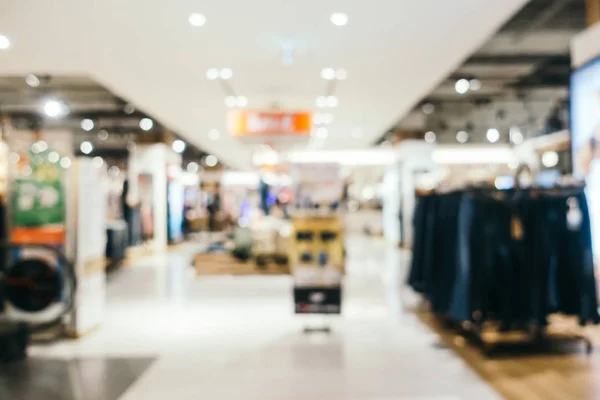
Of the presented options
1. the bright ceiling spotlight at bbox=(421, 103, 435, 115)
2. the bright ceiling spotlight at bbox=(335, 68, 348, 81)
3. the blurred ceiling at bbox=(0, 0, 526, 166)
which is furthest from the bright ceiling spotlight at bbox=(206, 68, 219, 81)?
the bright ceiling spotlight at bbox=(421, 103, 435, 115)

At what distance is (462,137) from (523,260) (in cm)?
1646

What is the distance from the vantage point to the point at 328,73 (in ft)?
27.3

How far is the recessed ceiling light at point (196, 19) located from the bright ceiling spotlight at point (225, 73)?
6.85 ft

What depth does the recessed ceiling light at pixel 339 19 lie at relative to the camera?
5777 millimetres

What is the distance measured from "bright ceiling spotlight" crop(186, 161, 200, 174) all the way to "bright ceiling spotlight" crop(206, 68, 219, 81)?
21.3 metres

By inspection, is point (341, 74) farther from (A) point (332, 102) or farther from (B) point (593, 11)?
(B) point (593, 11)

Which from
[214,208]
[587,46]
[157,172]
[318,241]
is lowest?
[318,241]

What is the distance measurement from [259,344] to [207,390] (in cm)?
127

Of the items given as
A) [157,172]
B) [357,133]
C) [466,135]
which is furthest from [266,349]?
[466,135]

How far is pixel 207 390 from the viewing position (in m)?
3.89

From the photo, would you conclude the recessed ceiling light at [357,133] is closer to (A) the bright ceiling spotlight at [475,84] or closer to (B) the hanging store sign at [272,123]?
(A) the bright ceiling spotlight at [475,84]

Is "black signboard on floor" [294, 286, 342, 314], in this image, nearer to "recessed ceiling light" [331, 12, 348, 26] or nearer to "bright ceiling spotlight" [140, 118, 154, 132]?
"recessed ceiling light" [331, 12, 348, 26]

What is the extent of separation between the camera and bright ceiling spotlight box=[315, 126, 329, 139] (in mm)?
14633

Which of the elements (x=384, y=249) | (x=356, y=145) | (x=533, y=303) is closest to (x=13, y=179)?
(x=533, y=303)
